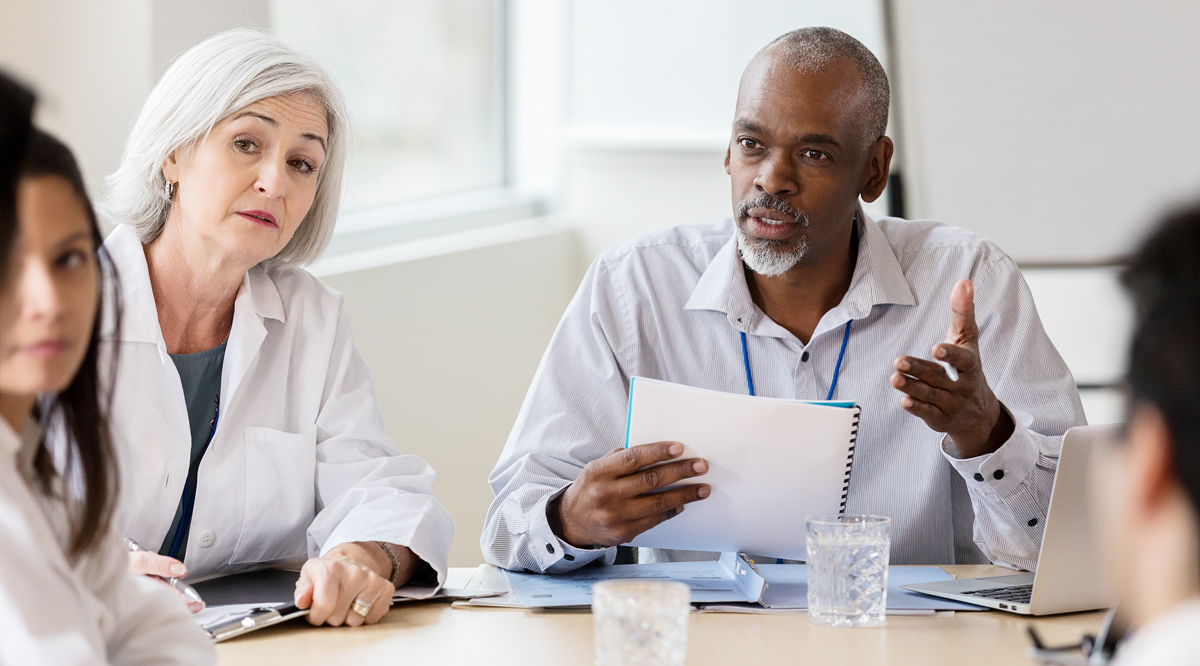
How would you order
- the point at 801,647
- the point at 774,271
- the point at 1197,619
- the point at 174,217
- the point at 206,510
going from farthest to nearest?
the point at 774,271
the point at 174,217
the point at 206,510
the point at 801,647
the point at 1197,619

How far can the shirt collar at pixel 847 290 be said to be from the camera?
1810 mm

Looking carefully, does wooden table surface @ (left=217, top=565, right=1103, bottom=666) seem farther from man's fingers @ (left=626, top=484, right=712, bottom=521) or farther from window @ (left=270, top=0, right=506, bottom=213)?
window @ (left=270, top=0, right=506, bottom=213)

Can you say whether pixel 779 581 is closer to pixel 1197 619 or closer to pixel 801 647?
pixel 801 647

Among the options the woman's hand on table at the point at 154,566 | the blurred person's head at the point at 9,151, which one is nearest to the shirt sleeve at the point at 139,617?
the blurred person's head at the point at 9,151

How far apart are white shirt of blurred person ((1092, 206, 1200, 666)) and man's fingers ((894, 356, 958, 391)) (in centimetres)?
80

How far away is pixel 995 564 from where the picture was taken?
1569mm

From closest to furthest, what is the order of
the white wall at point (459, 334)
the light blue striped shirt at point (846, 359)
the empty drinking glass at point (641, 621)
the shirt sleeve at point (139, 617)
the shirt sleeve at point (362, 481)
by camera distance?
1. the shirt sleeve at point (139, 617)
2. the empty drinking glass at point (641, 621)
3. the shirt sleeve at point (362, 481)
4. the light blue striped shirt at point (846, 359)
5. the white wall at point (459, 334)

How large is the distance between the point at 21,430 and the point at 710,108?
128 inches

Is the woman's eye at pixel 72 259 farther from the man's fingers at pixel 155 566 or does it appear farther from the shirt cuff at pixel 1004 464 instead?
the shirt cuff at pixel 1004 464

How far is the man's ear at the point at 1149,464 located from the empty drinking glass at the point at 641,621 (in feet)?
1.49

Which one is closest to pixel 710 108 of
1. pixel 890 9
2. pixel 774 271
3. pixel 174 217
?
pixel 890 9

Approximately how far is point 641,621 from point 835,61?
1.21m

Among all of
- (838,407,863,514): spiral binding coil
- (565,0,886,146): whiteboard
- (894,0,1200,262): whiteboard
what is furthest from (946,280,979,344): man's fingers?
(565,0,886,146): whiteboard

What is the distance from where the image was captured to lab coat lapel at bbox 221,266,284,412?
1.61 metres
